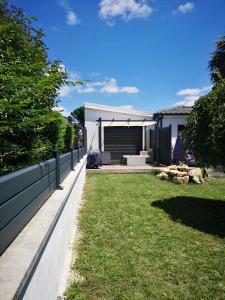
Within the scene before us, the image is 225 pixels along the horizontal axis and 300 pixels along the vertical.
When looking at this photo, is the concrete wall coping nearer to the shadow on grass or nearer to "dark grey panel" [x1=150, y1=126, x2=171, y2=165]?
the shadow on grass

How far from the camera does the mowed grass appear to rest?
351 centimetres

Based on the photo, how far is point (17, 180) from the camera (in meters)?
2.56

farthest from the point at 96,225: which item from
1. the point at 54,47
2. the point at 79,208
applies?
the point at 54,47

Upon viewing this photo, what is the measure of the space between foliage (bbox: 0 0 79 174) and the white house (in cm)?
1368

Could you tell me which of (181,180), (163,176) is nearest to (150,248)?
(181,180)

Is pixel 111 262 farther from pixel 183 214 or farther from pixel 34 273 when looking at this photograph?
pixel 183 214

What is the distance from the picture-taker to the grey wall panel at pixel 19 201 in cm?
220

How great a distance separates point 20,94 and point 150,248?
334 cm

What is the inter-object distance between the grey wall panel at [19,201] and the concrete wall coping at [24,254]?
237 millimetres

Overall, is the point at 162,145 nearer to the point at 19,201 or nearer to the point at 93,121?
the point at 93,121

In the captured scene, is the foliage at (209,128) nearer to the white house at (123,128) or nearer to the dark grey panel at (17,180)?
the dark grey panel at (17,180)

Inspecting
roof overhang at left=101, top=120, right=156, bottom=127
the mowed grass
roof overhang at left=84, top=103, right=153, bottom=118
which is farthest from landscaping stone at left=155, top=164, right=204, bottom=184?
roof overhang at left=84, top=103, right=153, bottom=118

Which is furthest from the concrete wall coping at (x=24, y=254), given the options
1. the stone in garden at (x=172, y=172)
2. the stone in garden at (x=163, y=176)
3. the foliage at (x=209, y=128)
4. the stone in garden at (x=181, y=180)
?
the stone in garden at (x=163, y=176)

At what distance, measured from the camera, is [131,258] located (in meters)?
4.34
